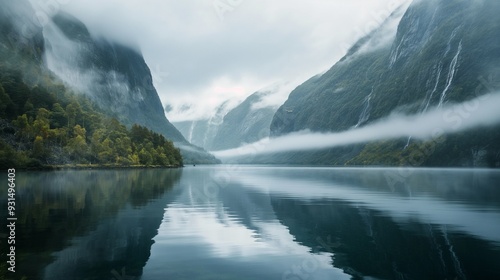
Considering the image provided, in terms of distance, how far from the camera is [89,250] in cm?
2509

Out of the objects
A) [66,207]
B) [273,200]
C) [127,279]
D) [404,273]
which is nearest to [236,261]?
[127,279]

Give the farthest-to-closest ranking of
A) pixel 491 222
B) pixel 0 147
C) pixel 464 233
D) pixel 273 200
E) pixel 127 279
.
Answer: pixel 0 147 → pixel 273 200 → pixel 491 222 → pixel 464 233 → pixel 127 279

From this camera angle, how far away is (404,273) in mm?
21078

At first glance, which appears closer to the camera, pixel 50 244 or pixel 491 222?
pixel 50 244

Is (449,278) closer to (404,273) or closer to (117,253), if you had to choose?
(404,273)

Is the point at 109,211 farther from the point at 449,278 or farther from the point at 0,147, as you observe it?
the point at 0,147

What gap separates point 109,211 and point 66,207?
553 centimetres

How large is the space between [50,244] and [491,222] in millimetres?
34764

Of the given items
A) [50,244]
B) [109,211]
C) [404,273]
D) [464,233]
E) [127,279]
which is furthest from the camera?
[109,211]

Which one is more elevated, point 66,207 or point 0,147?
point 0,147

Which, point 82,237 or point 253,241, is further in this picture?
point 253,241

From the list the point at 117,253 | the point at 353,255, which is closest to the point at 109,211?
the point at 117,253

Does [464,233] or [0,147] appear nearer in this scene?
[464,233]

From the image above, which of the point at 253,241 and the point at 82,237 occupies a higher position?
the point at 82,237
